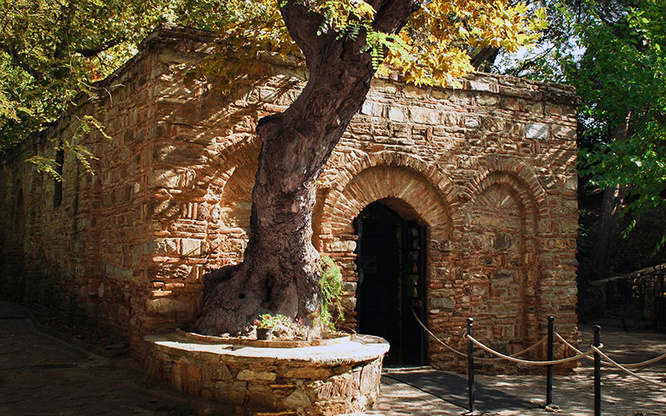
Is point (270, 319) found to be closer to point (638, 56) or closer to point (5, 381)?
point (5, 381)

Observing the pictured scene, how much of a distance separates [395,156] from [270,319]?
3011 millimetres

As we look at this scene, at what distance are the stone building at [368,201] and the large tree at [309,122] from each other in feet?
2.43

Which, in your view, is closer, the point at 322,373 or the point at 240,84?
the point at 322,373

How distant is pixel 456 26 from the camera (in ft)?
22.2

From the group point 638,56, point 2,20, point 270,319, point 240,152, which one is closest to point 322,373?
point 270,319

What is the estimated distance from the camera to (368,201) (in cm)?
809

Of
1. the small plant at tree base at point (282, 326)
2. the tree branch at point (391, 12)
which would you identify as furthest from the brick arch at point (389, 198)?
the tree branch at point (391, 12)

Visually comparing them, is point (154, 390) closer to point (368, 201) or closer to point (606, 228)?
point (368, 201)

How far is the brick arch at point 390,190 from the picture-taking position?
25.6ft

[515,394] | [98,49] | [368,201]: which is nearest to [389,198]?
[368,201]

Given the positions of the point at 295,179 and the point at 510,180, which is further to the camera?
the point at 510,180

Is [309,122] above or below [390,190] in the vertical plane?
above

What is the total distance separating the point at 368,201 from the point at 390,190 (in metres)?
0.36

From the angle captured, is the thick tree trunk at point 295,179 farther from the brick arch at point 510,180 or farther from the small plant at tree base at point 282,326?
the brick arch at point 510,180
